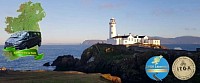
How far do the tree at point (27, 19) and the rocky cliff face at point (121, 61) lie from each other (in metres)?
34.0

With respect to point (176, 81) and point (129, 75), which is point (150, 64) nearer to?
point (176, 81)

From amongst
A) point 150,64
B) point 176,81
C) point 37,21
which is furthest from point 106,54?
point 37,21

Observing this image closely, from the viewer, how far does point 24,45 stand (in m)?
33.5

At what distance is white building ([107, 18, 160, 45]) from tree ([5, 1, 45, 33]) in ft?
287

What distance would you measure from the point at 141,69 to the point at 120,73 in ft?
16.9

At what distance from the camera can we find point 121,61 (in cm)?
7569

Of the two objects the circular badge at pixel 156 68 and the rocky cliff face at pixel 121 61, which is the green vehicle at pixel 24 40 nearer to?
the circular badge at pixel 156 68

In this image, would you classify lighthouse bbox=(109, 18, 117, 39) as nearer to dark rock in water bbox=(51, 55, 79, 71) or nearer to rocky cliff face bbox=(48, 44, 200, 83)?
rocky cliff face bbox=(48, 44, 200, 83)

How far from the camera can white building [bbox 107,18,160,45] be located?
123m

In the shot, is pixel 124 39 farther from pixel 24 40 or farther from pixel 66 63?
pixel 24 40

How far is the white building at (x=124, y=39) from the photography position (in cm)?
12303

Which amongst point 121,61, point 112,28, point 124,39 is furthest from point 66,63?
point 112,28

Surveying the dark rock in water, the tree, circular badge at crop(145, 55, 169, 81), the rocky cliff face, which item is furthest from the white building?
the tree

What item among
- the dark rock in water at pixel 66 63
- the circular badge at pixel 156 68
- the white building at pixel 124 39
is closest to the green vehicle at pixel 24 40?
the circular badge at pixel 156 68
